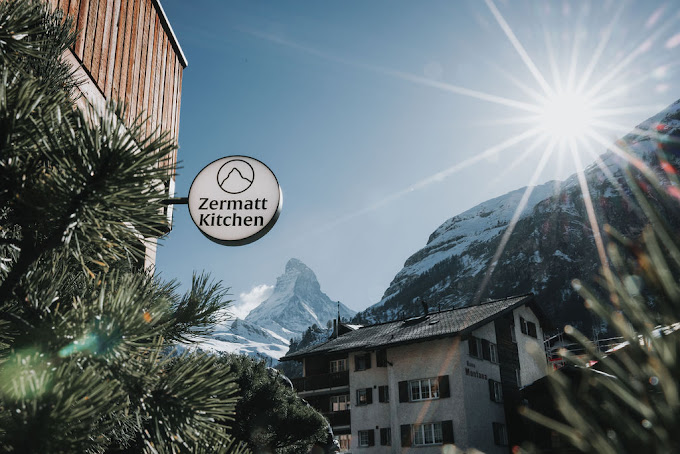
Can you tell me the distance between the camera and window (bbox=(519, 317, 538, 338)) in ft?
115

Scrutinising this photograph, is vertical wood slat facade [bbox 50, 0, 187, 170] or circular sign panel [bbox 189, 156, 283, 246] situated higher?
vertical wood slat facade [bbox 50, 0, 187, 170]

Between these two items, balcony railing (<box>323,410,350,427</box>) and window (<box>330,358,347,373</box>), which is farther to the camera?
window (<box>330,358,347,373</box>)

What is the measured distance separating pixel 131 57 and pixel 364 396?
28.8 m

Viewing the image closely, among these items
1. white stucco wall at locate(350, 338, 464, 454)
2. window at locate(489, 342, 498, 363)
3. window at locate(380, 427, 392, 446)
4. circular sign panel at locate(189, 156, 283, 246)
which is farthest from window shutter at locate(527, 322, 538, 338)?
circular sign panel at locate(189, 156, 283, 246)

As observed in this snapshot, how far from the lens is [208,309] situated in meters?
2.65

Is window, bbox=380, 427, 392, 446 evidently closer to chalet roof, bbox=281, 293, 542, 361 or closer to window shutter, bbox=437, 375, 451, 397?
window shutter, bbox=437, 375, 451, 397

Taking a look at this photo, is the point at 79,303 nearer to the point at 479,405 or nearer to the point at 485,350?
the point at 479,405

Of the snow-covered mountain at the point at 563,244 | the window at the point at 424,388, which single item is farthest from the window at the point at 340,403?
the snow-covered mountain at the point at 563,244

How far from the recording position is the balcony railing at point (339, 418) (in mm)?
34406

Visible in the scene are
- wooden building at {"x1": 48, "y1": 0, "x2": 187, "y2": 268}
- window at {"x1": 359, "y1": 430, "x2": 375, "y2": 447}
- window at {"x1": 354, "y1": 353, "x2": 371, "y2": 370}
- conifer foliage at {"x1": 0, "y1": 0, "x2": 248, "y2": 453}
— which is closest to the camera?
conifer foliage at {"x1": 0, "y1": 0, "x2": 248, "y2": 453}

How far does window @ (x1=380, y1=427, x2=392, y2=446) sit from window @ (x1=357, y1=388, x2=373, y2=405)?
1.87m

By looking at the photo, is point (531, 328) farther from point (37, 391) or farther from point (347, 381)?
point (37, 391)

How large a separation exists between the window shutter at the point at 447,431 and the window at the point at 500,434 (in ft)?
11.3

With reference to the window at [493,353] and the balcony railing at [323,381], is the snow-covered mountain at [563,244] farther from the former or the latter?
the balcony railing at [323,381]
